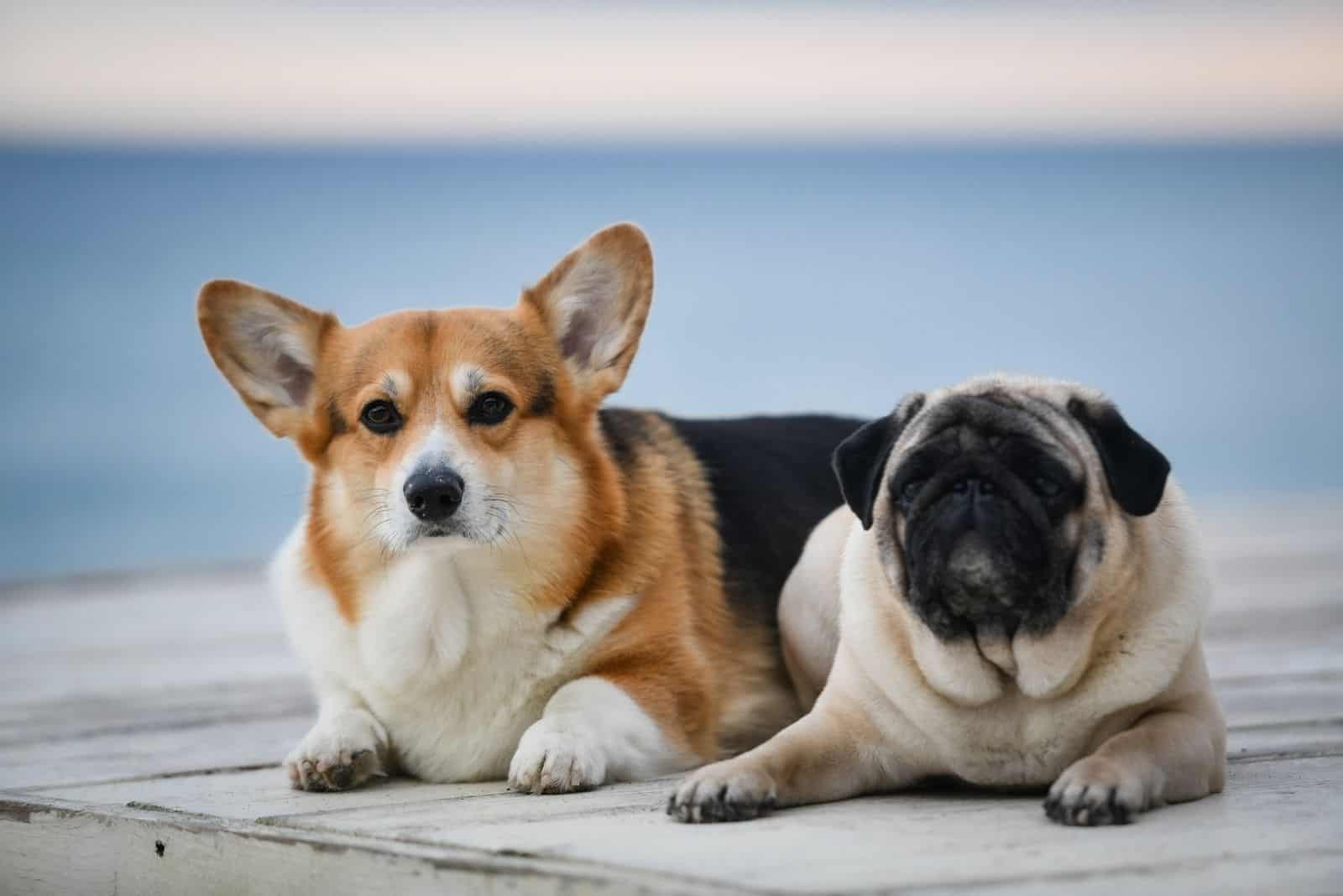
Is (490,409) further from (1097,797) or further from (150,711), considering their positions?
(150,711)

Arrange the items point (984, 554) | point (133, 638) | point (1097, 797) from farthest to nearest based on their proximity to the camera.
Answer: point (133, 638) → point (984, 554) → point (1097, 797)

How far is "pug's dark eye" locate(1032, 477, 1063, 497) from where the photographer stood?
2740 mm

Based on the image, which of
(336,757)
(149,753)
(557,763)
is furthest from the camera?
(149,753)

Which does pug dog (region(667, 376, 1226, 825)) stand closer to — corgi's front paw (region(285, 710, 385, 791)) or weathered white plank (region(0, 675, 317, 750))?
corgi's front paw (region(285, 710, 385, 791))

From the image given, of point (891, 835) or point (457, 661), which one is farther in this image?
point (457, 661)

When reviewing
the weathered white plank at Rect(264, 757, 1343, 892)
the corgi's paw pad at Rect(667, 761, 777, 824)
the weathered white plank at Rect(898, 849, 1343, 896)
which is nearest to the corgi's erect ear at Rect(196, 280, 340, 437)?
the weathered white plank at Rect(264, 757, 1343, 892)

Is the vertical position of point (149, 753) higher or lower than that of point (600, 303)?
lower

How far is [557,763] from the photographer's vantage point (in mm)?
3150

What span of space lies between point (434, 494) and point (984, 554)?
1.10 meters

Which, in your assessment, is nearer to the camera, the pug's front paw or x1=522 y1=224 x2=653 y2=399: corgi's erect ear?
the pug's front paw

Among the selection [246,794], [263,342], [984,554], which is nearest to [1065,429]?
[984,554]

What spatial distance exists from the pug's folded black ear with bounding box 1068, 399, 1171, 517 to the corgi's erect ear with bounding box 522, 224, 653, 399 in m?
1.21

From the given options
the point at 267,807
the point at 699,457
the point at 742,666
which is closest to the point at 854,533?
the point at 742,666

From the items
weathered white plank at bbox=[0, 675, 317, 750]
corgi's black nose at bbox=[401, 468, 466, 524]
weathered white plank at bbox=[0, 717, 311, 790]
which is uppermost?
corgi's black nose at bbox=[401, 468, 466, 524]
